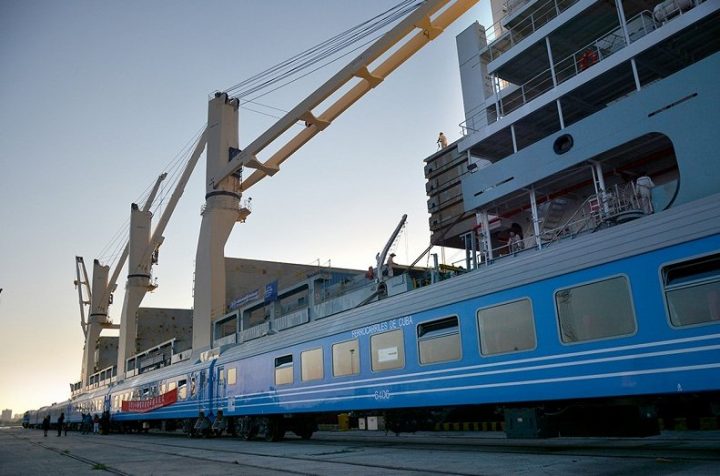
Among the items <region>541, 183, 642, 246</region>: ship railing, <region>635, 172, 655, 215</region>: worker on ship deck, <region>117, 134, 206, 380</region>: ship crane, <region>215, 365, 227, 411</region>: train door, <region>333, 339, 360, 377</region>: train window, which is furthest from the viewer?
<region>117, 134, 206, 380</region>: ship crane

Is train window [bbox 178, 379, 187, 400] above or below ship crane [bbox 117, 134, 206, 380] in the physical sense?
below

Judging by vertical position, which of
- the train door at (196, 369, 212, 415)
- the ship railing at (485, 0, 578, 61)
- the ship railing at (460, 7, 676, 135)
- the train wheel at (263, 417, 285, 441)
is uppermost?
the ship railing at (485, 0, 578, 61)

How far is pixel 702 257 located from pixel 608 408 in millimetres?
2869

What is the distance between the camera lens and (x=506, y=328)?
31.0 feet

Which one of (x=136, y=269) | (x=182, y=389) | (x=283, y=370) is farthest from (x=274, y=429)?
(x=136, y=269)

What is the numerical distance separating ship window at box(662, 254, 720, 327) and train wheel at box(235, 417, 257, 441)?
1353cm

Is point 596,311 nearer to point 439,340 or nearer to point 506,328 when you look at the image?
point 506,328

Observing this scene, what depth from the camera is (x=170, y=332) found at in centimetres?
6338

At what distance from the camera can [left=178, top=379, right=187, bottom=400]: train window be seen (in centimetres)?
2255

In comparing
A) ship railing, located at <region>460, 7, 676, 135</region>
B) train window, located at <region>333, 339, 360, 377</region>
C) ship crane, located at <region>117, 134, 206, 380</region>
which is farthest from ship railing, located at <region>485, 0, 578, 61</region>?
ship crane, located at <region>117, 134, 206, 380</region>

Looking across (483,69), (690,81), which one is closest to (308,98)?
(483,69)

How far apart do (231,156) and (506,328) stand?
28.8m

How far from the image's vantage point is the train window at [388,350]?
11523mm

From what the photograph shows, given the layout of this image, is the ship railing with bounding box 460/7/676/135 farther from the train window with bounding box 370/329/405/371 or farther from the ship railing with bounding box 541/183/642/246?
the train window with bounding box 370/329/405/371
